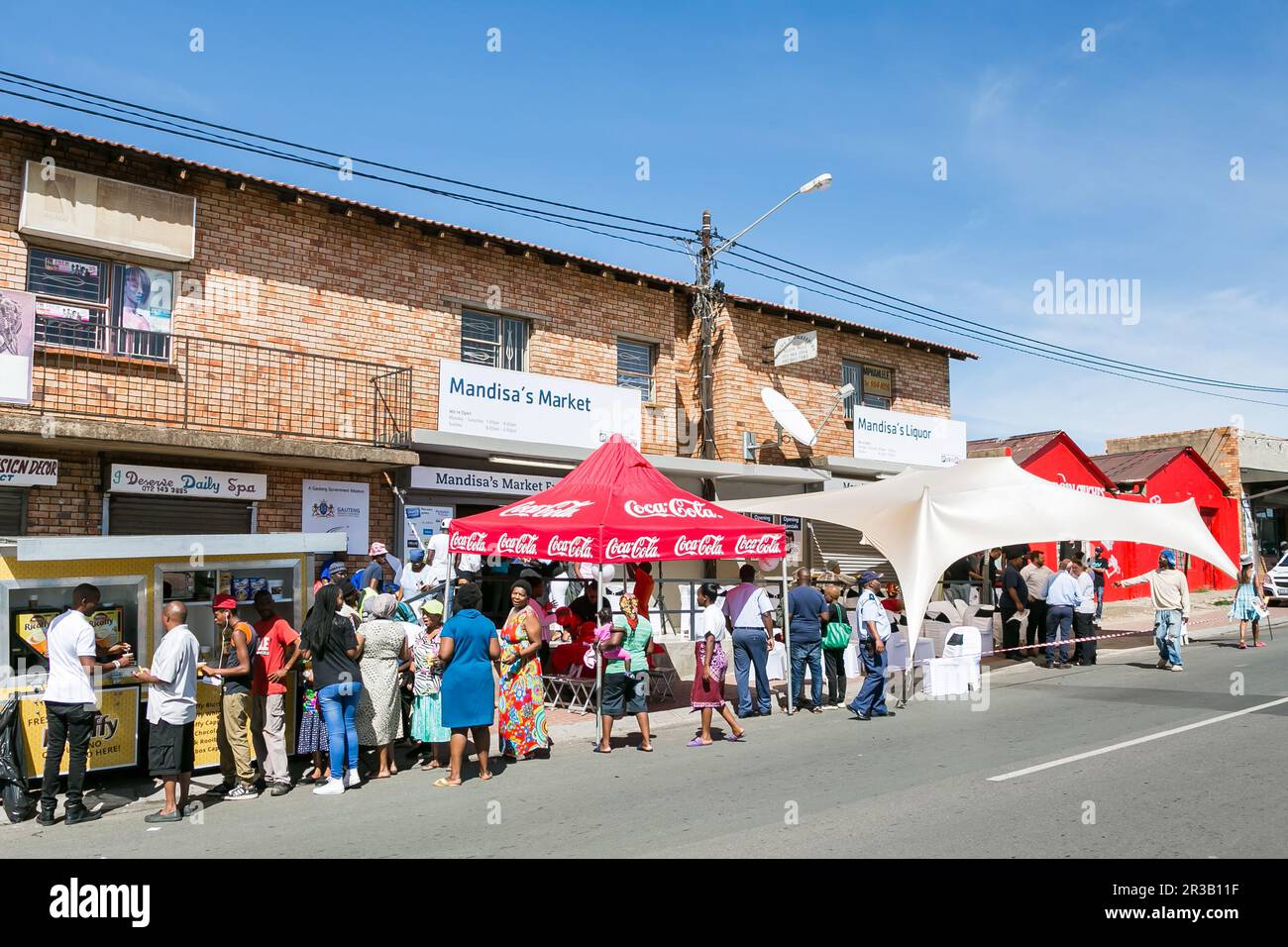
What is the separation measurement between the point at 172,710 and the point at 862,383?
721 inches

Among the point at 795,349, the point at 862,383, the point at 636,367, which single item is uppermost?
the point at 795,349

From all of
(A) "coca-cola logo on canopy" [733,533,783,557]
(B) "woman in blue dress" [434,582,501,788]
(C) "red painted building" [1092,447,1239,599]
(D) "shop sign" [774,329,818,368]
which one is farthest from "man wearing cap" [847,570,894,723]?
(C) "red painted building" [1092,447,1239,599]

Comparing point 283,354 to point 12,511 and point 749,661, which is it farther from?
point 749,661

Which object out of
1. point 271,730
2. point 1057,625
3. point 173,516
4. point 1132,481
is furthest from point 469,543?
point 1132,481

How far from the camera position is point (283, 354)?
1409 centimetres

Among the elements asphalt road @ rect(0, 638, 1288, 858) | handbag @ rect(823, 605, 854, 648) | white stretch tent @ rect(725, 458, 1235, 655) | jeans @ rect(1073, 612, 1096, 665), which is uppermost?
white stretch tent @ rect(725, 458, 1235, 655)

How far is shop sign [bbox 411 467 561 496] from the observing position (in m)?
15.3

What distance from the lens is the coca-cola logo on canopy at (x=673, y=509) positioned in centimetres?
1080

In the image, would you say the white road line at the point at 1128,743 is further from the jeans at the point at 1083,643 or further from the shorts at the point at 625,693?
the jeans at the point at 1083,643

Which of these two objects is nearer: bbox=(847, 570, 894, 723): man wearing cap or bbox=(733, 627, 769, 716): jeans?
bbox=(847, 570, 894, 723): man wearing cap

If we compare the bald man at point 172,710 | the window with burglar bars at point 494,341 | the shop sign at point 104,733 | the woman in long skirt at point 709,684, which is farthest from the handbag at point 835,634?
the window with burglar bars at point 494,341

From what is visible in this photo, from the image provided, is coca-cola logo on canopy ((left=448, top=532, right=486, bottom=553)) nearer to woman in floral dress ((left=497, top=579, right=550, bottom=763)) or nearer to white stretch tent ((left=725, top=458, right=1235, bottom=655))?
woman in floral dress ((left=497, top=579, right=550, bottom=763))

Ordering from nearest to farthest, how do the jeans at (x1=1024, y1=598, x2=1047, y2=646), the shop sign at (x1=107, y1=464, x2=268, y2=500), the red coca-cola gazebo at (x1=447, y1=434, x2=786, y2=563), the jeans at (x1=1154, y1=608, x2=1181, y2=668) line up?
the red coca-cola gazebo at (x1=447, y1=434, x2=786, y2=563), the shop sign at (x1=107, y1=464, x2=268, y2=500), the jeans at (x1=1154, y1=608, x2=1181, y2=668), the jeans at (x1=1024, y1=598, x2=1047, y2=646)
